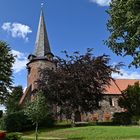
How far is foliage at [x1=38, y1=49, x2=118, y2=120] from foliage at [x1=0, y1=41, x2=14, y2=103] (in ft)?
14.1

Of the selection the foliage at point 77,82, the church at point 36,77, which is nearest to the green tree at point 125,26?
the foliage at point 77,82

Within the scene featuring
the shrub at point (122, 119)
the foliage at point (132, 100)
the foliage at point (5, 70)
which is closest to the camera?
the foliage at point (5, 70)

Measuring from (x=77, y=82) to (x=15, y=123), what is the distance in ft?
31.3

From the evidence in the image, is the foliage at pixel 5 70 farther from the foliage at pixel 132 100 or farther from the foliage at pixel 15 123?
the foliage at pixel 132 100

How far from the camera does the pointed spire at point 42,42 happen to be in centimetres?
6456

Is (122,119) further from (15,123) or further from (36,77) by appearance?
(36,77)

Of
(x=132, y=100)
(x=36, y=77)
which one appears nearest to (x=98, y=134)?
(x=132, y=100)

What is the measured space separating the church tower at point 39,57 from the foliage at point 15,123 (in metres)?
18.8

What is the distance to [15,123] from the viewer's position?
42250 mm

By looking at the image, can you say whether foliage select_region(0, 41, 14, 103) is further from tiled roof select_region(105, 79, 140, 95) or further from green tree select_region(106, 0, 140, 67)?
tiled roof select_region(105, 79, 140, 95)

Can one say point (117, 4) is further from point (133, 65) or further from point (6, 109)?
point (6, 109)

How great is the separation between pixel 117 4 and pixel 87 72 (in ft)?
61.2

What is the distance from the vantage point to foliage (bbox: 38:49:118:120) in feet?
139

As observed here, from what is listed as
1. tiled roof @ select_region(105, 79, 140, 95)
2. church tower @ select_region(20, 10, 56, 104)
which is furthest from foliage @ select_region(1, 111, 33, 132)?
tiled roof @ select_region(105, 79, 140, 95)
